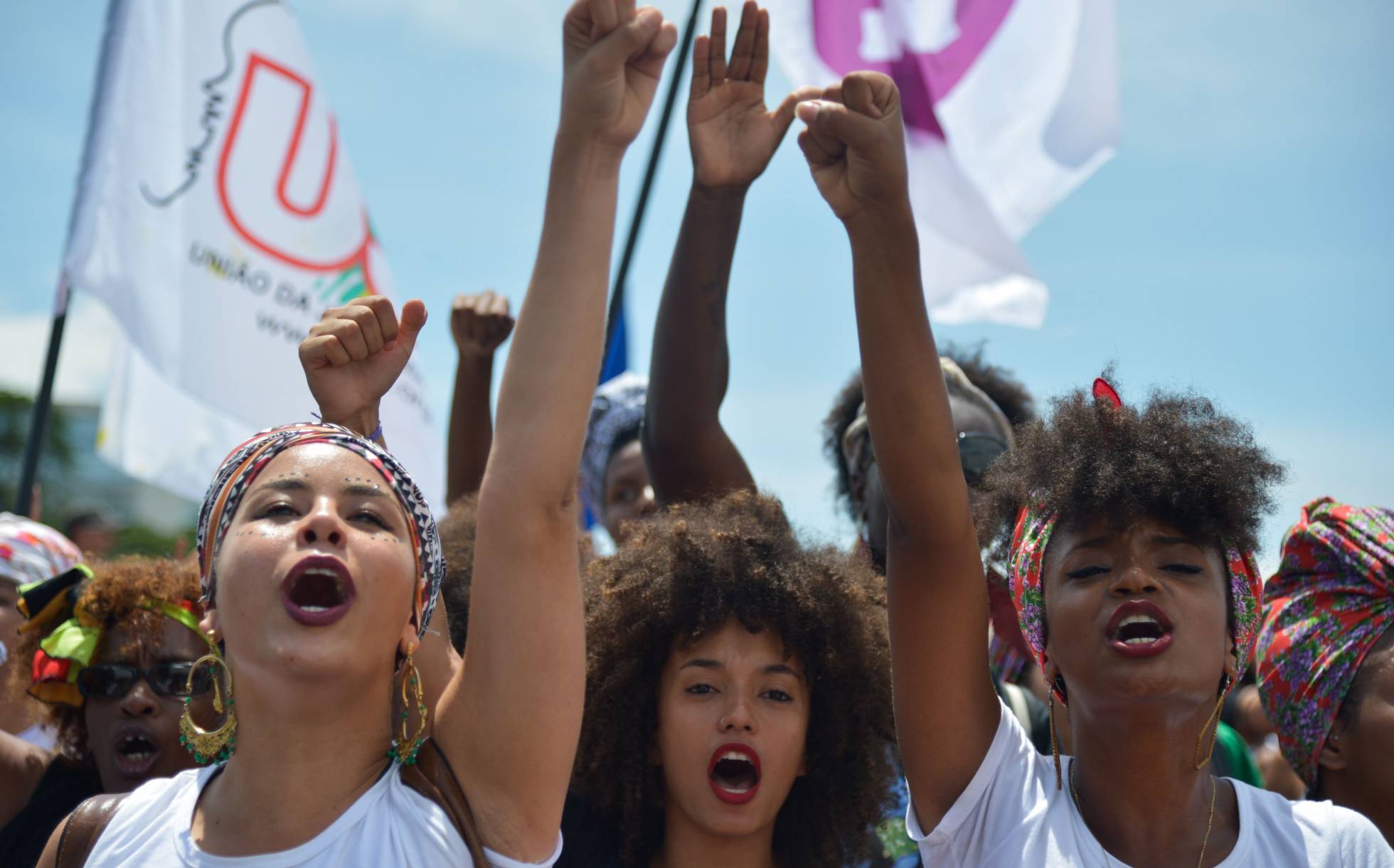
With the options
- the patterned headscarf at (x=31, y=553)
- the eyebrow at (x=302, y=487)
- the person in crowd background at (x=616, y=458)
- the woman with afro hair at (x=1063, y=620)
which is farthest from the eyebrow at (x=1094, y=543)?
the patterned headscarf at (x=31, y=553)

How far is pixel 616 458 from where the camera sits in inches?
216

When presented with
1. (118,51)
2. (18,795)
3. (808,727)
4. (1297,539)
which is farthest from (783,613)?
(118,51)

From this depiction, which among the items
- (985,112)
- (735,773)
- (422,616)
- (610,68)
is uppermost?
(985,112)

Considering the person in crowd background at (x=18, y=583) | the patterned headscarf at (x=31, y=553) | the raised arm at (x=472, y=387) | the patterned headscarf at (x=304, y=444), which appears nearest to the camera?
the patterned headscarf at (x=304, y=444)

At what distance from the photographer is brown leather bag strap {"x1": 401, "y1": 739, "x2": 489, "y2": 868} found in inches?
88.6

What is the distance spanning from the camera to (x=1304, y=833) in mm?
2682

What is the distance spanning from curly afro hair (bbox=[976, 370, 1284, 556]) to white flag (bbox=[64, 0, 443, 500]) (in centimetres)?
417

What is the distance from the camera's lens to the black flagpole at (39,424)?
5.56 metres

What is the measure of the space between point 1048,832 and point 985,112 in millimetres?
4897

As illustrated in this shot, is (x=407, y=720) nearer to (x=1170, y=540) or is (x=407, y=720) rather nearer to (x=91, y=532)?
(x=1170, y=540)

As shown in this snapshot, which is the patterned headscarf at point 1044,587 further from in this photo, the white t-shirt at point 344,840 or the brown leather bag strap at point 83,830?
the brown leather bag strap at point 83,830

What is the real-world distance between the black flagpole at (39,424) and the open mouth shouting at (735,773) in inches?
149

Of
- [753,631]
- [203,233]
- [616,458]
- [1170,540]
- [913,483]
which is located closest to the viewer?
[913,483]

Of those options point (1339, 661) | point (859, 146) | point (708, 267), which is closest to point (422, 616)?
point (859, 146)
